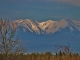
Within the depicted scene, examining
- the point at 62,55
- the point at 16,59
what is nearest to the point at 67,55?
the point at 62,55

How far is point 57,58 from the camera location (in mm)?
42875

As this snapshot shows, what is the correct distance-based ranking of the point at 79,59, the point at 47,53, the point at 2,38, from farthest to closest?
the point at 47,53, the point at 79,59, the point at 2,38

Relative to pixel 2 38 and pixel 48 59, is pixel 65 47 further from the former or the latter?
pixel 2 38

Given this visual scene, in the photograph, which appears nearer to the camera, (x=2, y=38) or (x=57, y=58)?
(x=2, y=38)

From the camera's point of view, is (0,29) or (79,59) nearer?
(0,29)

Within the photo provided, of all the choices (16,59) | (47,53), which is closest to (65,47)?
→ (47,53)

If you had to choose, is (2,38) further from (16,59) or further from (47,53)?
(47,53)

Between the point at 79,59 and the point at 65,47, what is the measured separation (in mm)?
5775

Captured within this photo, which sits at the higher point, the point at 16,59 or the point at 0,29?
the point at 0,29

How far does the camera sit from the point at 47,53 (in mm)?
45250

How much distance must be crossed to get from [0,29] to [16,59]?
3.44 meters

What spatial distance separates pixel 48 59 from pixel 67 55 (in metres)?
2.43

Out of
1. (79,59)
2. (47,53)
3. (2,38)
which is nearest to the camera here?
(2,38)

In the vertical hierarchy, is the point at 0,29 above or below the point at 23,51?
above
